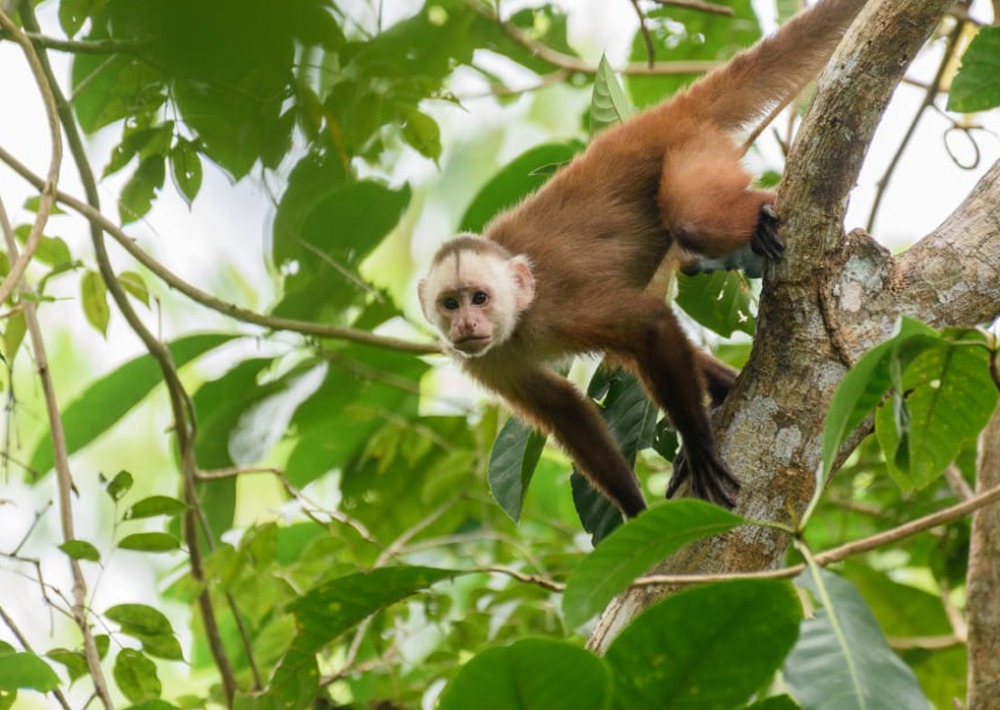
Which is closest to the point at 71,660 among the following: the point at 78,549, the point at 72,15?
the point at 78,549

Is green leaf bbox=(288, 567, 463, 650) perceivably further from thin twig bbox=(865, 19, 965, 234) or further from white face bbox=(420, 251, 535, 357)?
thin twig bbox=(865, 19, 965, 234)

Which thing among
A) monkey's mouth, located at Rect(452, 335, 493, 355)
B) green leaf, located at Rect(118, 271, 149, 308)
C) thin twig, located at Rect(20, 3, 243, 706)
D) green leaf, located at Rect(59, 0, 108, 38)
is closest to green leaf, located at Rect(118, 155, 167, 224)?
thin twig, located at Rect(20, 3, 243, 706)

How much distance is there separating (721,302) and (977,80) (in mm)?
1072

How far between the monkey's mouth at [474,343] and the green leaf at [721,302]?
2.32ft

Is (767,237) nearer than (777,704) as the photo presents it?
No

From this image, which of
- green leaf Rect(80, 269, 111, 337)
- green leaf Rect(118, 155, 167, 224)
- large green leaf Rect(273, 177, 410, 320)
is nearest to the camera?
large green leaf Rect(273, 177, 410, 320)

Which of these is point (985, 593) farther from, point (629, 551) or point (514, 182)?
point (514, 182)

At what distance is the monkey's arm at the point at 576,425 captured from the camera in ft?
12.1

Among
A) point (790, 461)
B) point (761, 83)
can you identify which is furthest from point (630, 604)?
point (761, 83)

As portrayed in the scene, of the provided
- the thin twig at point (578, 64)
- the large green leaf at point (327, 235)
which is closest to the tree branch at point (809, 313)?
the large green leaf at point (327, 235)

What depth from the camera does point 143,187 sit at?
2.94 m

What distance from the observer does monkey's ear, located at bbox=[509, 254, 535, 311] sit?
408cm

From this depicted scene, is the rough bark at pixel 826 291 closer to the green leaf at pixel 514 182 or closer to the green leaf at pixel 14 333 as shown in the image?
the green leaf at pixel 14 333

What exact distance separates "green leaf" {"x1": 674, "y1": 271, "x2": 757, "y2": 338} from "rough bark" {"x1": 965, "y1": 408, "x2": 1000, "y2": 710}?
0.82 meters
